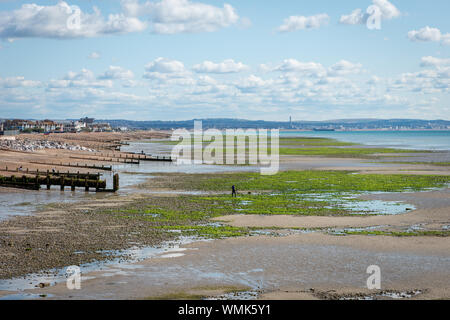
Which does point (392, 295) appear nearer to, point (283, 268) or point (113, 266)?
point (283, 268)

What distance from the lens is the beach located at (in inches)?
727

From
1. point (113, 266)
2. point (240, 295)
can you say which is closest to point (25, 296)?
point (113, 266)

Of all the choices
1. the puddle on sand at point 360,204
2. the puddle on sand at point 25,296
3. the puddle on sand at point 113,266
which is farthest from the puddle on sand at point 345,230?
the puddle on sand at point 25,296

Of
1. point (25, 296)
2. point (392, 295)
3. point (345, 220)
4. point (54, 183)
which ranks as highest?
point (54, 183)

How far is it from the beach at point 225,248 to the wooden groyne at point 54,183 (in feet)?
13.3

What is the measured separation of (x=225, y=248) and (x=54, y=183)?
28.0 m

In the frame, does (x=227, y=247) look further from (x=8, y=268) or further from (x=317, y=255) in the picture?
(x=8, y=268)

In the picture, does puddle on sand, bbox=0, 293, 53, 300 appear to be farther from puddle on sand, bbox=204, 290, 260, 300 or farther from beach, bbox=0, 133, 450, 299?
puddle on sand, bbox=204, 290, 260, 300

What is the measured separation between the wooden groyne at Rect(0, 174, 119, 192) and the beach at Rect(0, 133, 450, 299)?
13.3 ft

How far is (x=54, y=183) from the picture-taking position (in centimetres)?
4744
